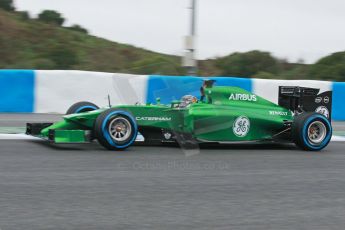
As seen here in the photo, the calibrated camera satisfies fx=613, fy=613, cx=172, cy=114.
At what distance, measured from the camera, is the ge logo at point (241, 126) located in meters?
8.27

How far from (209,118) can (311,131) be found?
156 centimetres

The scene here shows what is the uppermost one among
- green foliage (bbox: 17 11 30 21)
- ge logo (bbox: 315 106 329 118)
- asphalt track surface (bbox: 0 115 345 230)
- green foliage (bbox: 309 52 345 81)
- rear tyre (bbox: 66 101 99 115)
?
green foliage (bbox: 17 11 30 21)

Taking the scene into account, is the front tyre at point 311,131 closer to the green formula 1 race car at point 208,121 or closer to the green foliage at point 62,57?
the green formula 1 race car at point 208,121

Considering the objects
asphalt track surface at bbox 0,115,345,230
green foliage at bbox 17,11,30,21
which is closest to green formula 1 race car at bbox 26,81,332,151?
asphalt track surface at bbox 0,115,345,230

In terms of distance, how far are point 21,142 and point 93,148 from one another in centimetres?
104

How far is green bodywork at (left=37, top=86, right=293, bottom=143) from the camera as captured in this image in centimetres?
770

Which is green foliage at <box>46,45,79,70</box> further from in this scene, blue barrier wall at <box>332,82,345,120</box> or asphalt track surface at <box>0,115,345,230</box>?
asphalt track surface at <box>0,115,345,230</box>

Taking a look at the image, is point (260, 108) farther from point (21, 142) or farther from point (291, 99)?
point (21, 142)

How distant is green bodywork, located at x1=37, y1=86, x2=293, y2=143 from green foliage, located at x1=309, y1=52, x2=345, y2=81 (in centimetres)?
1199

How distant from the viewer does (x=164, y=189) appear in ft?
17.8

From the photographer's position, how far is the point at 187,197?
5.15 meters

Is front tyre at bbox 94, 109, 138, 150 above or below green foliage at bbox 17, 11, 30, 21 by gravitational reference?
below

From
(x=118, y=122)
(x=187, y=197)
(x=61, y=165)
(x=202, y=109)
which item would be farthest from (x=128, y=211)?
(x=202, y=109)

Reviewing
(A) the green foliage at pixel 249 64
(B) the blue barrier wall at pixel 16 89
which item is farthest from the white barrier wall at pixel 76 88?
(A) the green foliage at pixel 249 64
